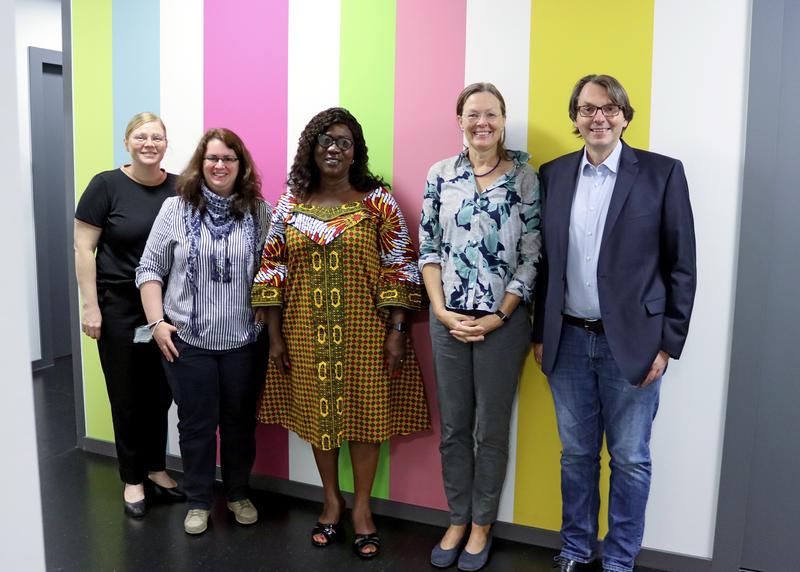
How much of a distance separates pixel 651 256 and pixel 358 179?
3.61 ft

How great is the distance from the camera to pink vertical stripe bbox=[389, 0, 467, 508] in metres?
2.52

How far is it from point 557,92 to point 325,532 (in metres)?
1.86

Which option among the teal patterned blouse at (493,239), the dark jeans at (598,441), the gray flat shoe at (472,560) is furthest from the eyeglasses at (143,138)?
the gray flat shoe at (472,560)

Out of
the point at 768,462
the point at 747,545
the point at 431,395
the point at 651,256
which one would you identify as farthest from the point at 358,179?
the point at 747,545

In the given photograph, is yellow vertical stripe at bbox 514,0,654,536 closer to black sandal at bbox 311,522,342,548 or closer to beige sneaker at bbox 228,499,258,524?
black sandal at bbox 311,522,342,548

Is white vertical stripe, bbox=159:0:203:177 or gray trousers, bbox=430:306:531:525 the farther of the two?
white vertical stripe, bbox=159:0:203:177

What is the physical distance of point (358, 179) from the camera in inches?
99.0

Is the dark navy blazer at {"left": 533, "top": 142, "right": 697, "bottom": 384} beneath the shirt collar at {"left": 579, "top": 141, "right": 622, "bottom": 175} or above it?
beneath

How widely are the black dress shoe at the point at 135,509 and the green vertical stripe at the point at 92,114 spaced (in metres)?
0.71

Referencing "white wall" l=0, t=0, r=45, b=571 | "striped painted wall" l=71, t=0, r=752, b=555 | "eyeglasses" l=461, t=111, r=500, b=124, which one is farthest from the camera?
"striped painted wall" l=71, t=0, r=752, b=555

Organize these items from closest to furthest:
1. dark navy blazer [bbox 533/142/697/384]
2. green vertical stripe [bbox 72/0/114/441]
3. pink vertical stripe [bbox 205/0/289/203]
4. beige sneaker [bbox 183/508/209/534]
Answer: dark navy blazer [bbox 533/142/697/384] → beige sneaker [bbox 183/508/209/534] → pink vertical stripe [bbox 205/0/289/203] → green vertical stripe [bbox 72/0/114/441]

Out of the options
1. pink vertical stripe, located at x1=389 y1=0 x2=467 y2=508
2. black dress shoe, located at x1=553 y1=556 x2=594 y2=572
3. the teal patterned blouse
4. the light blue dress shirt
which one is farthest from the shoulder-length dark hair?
black dress shoe, located at x1=553 y1=556 x2=594 y2=572

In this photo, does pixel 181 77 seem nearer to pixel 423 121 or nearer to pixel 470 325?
pixel 423 121

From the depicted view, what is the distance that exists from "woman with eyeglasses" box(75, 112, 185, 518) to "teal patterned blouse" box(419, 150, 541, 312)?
1283 millimetres
